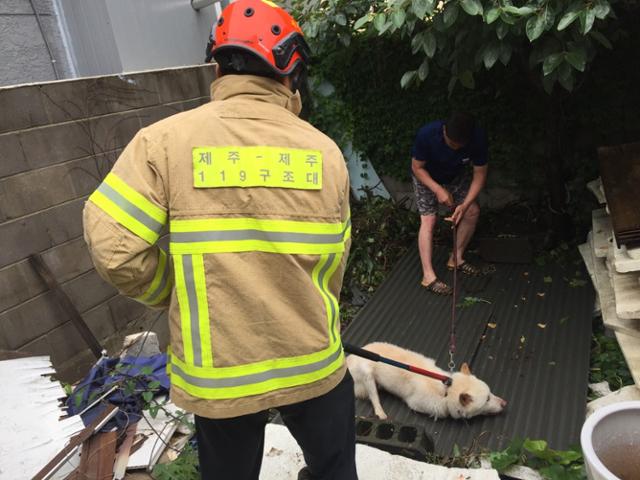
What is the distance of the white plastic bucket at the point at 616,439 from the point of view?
1.73m

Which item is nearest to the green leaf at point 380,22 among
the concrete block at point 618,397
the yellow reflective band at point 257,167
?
the yellow reflective band at point 257,167

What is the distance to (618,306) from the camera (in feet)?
10.0

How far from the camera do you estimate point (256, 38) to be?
61.1 inches

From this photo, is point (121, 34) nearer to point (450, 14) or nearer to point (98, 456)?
point (450, 14)

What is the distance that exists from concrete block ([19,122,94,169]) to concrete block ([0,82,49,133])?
0.06 meters

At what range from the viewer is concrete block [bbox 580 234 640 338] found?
322cm

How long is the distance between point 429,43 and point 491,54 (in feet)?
1.41

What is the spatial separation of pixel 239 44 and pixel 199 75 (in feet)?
12.1

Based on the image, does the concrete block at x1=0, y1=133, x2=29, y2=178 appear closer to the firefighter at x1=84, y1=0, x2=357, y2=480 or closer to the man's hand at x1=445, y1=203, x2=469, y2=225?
the firefighter at x1=84, y1=0, x2=357, y2=480

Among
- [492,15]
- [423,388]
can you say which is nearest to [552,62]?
[492,15]

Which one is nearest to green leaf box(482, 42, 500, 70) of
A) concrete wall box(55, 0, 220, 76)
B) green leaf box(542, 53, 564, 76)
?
green leaf box(542, 53, 564, 76)

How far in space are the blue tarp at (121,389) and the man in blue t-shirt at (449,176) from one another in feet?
9.14

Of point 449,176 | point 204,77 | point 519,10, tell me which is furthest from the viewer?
point 204,77

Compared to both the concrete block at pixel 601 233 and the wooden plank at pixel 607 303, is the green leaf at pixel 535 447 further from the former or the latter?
the concrete block at pixel 601 233
